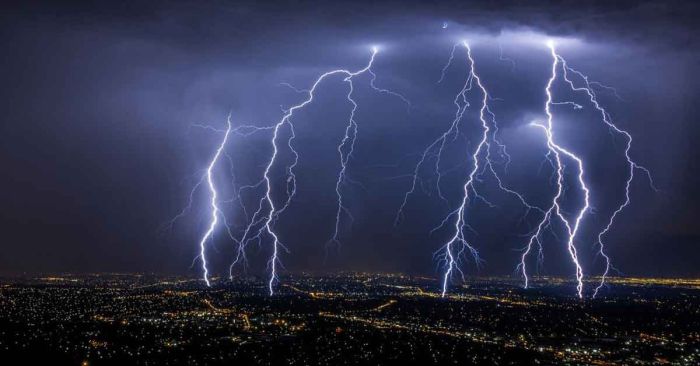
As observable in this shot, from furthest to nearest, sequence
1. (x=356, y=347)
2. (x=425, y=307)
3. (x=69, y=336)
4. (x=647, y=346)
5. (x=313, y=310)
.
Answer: (x=425, y=307), (x=313, y=310), (x=69, y=336), (x=647, y=346), (x=356, y=347)

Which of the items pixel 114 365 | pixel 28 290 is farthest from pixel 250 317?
pixel 28 290

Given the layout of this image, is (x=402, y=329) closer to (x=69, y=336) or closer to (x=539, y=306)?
(x=69, y=336)

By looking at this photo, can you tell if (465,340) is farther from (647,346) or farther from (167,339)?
(167,339)

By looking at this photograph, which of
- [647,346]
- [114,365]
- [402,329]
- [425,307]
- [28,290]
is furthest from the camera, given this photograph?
[28,290]

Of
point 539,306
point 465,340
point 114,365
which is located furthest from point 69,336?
point 539,306

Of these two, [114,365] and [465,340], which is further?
[465,340]

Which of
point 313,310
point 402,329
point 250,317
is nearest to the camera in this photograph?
point 402,329
